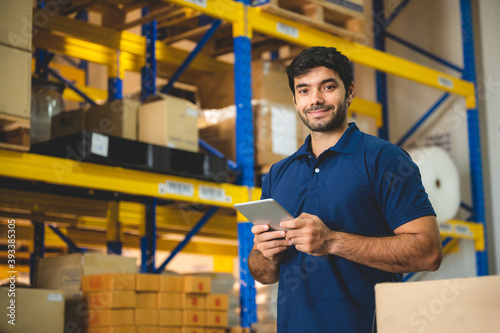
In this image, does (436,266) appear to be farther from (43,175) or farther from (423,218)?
(43,175)

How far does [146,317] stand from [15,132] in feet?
4.56

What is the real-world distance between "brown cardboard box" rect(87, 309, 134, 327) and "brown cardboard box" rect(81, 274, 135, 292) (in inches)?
5.3

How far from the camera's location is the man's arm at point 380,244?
6.15ft

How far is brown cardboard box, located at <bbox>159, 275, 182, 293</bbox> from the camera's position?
421 cm

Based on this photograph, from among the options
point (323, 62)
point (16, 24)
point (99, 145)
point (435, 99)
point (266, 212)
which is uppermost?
point (435, 99)

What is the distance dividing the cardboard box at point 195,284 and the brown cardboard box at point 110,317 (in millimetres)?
431

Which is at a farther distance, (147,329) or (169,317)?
(169,317)

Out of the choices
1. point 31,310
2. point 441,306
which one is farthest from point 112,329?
point 441,306

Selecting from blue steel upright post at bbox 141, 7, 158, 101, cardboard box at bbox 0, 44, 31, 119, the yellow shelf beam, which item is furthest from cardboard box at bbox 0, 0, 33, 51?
blue steel upright post at bbox 141, 7, 158, 101

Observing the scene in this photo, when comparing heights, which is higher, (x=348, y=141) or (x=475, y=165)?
(x=475, y=165)

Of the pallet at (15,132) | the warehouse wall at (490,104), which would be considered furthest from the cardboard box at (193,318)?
the warehouse wall at (490,104)

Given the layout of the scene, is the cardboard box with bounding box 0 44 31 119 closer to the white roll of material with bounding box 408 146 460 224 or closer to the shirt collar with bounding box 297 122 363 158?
the shirt collar with bounding box 297 122 363 158

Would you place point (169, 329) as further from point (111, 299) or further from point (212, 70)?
point (212, 70)

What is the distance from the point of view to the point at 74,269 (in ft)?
13.7
